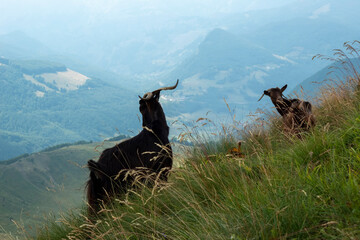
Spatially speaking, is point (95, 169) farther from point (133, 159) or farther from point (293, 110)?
point (293, 110)

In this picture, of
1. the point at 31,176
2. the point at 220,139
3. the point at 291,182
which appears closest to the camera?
the point at 291,182

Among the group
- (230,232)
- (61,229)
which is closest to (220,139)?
(61,229)

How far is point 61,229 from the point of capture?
681 cm

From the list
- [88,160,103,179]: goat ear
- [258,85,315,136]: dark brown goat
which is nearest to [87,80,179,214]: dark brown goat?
[88,160,103,179]: goat ear

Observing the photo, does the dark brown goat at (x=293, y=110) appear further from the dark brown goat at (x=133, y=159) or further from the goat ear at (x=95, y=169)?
the goat ear at (x=95, y=169)

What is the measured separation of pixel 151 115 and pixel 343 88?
539 cm

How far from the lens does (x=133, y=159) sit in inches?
272

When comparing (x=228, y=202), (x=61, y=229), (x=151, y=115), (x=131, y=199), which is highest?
(x=151, y=115)

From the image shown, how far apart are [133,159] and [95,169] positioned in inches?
27.3

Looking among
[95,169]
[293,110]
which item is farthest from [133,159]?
[293,110]

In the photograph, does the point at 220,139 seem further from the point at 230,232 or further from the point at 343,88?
the point at 230,232

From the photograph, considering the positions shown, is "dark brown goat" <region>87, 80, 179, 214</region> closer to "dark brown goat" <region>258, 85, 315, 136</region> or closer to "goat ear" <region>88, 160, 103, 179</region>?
"goat ear" <region>88, 160, 103, 179</region>

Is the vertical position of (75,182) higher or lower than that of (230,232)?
lower

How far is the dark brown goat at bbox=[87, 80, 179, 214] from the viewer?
6.71 m
